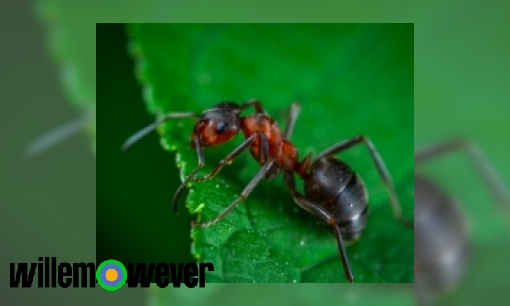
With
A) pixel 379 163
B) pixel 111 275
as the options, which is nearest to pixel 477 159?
pixel 379 163

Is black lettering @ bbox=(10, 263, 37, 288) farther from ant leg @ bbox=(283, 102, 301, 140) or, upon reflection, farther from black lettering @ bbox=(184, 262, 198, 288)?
ant leg @ bbox=(283, 102, 301, 140)

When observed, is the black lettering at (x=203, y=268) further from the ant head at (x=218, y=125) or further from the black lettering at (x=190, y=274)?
the ant head at (x=218, y=125)

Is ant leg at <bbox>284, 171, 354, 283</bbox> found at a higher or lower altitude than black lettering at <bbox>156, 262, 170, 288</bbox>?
higher

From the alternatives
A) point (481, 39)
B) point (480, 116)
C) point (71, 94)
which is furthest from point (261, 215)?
point (481, 39)

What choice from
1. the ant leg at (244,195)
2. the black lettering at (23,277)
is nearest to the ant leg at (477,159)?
the ant leg at (244,195)

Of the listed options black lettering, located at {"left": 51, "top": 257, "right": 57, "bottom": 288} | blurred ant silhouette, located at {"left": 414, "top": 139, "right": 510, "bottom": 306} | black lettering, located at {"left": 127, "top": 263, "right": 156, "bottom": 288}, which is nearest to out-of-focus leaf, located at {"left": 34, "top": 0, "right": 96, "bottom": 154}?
black lettering, located at {"left": 51, "top": 257, "right": 57, "bottom": 288}

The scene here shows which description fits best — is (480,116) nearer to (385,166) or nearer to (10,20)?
(385,166)
